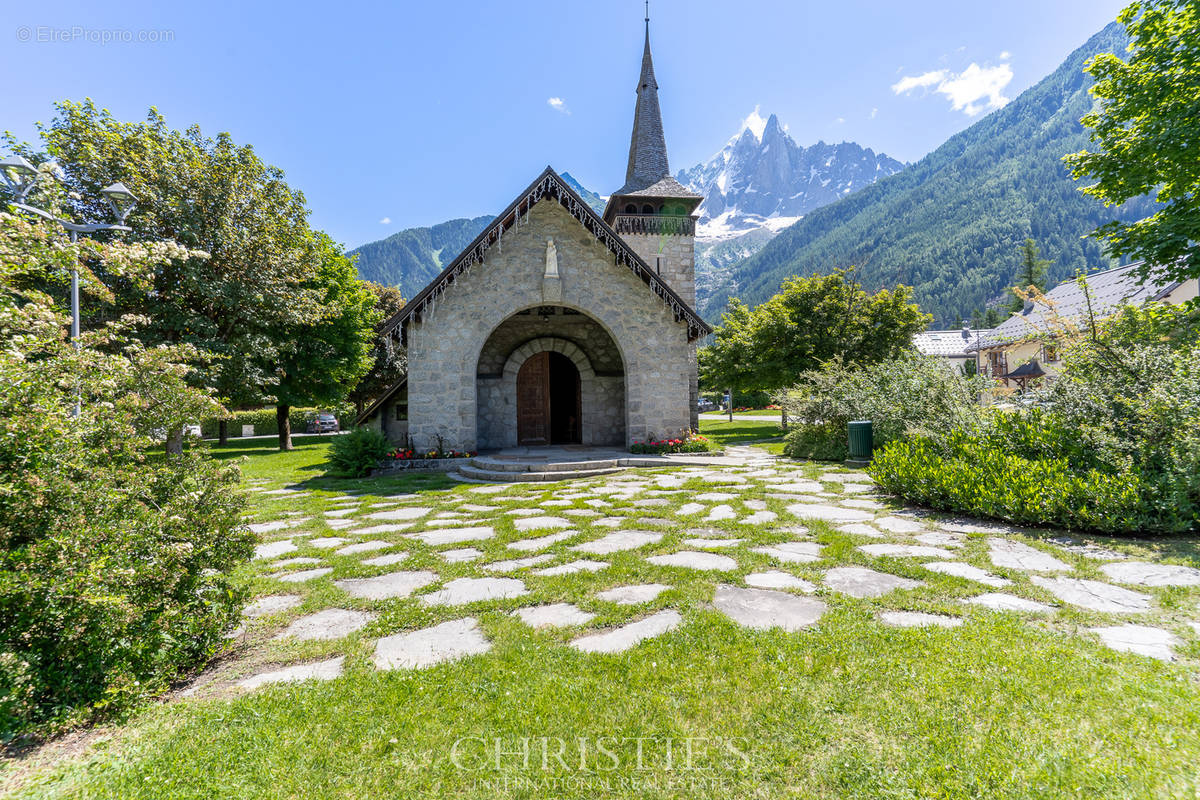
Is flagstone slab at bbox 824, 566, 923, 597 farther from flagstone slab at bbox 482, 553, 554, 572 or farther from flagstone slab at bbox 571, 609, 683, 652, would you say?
flagstone slab at bbox 482, 553, 554, 572

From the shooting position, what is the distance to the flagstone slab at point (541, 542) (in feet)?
15.4

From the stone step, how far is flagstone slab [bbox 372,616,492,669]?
257 inches

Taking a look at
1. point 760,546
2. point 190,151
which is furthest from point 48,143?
point 760,546

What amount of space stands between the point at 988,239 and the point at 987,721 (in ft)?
458

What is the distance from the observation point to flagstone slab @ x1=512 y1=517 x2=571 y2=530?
217 inches

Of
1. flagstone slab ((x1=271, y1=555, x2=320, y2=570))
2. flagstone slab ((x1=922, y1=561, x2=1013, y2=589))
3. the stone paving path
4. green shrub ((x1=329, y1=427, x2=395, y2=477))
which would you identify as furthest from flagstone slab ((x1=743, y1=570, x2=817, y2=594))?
green shrub ((x1=329, y1=427, x2=395, y2=477))

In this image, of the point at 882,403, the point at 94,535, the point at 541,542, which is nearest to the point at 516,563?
the point at 541,542

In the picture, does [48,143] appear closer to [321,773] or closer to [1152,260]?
[321,773]

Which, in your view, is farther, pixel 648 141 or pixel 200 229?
pixel 648 141

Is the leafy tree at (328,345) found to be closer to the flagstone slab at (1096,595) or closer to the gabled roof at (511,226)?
the gabled roof at (511,226)

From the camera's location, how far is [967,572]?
3.66m

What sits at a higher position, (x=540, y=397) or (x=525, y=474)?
(x=540, y=397)

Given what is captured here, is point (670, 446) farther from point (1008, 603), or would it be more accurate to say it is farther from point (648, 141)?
point (648, 141)

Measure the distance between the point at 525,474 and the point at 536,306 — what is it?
16.0 ft
